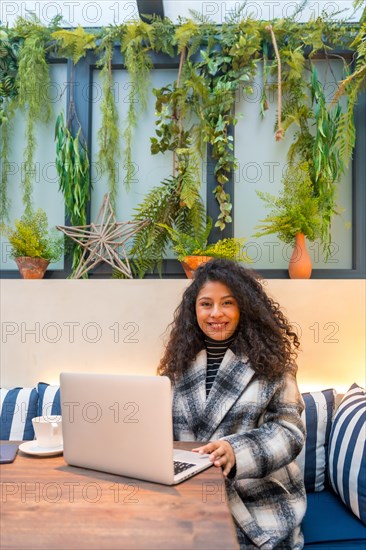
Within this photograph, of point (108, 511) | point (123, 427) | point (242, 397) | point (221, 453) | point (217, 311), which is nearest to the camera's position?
point (108, 511)

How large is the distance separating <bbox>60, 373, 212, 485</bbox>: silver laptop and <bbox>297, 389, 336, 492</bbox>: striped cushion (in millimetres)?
918

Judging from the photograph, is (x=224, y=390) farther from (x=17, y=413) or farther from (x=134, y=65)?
(x=134, y=65)

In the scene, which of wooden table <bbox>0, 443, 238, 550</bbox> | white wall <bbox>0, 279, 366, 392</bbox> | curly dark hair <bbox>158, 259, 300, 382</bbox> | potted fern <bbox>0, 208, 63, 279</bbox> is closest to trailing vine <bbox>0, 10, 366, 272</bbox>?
potted fern <bbox>0, 208, 63, 279</bbox>

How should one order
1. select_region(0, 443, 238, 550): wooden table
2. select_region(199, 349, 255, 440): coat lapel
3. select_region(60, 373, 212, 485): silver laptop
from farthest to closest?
select_region(199, 349, 255, 440): coat lapel < select_region(60, 373, 212, 485): silver laptop < select_region(0, 443, 238, 550): wooden table

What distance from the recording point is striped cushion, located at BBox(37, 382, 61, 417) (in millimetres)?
2287

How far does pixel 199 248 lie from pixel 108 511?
64.7 inches

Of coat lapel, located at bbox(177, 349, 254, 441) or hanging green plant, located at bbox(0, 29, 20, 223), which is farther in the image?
hanging green plant, located at bbox(0, 29, 20, 223)

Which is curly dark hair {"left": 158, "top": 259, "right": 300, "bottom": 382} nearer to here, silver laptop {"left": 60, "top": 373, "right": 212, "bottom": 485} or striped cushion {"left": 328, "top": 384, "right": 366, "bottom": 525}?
striped cushion {"left": 328, "top": 384, "right": 366, "bottom": 525}

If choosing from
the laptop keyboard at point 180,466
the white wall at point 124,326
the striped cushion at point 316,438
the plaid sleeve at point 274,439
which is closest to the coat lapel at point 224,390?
the plaid sleeve at point 274,439

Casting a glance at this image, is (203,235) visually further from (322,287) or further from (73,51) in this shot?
(73,51)

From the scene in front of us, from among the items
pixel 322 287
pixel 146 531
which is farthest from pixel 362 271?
pixel 146 531

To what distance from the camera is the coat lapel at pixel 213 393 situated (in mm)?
1775

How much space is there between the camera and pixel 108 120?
9.12ft

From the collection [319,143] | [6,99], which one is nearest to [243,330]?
[319,143]
